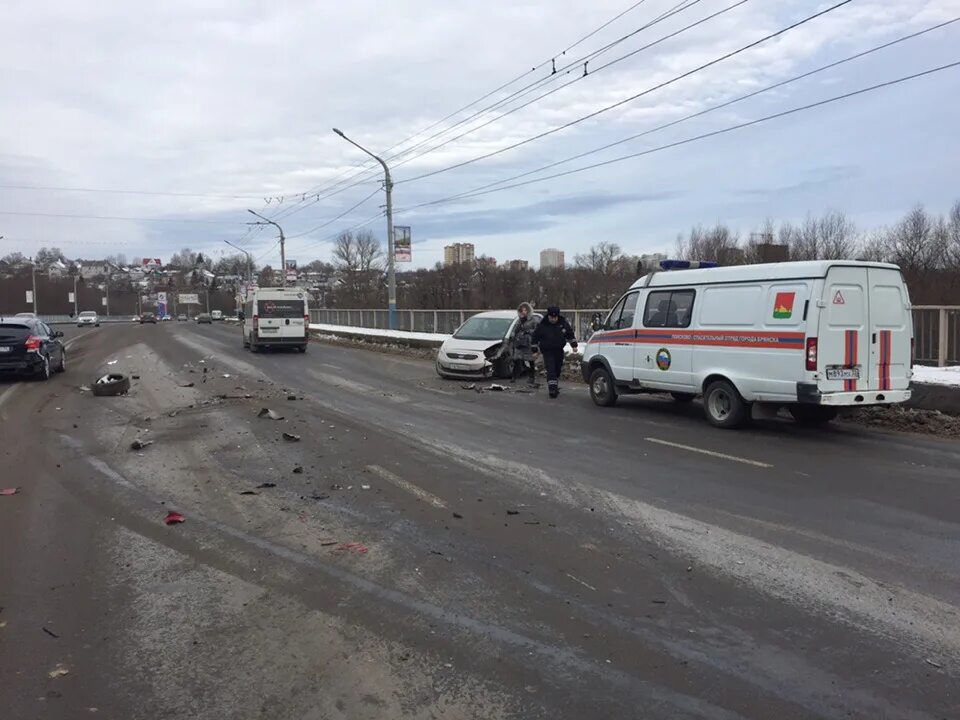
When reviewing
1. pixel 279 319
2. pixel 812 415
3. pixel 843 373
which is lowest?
pixel 812 415

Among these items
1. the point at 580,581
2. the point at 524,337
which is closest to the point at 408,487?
the point at 580,581

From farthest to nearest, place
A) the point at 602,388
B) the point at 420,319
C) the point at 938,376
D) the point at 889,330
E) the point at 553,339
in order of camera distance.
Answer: the point at 420,319 → the point at 553,339 → the point at 602,388 → the point at 938,376 → the point at 889,330

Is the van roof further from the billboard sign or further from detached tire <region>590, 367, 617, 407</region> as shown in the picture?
the billboard sign

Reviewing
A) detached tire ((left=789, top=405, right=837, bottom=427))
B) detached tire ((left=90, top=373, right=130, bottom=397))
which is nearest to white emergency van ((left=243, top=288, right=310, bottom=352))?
detached tire ((left=90, top=373, right=130, bottom=397))

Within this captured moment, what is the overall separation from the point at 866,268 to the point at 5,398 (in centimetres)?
1541

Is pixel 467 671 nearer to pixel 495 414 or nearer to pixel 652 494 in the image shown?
pixel 652 494

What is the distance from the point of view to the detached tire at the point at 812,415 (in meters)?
10.7

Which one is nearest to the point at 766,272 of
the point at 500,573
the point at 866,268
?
the point at 866,268

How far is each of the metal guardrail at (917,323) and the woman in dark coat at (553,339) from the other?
6.57m

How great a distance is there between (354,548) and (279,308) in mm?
24171

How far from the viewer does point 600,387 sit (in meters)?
13.2

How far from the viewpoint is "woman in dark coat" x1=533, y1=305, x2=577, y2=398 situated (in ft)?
47.8

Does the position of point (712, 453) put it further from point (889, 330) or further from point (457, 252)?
point (457, 252)

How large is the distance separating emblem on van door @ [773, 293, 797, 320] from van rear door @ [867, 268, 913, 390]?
107cm
